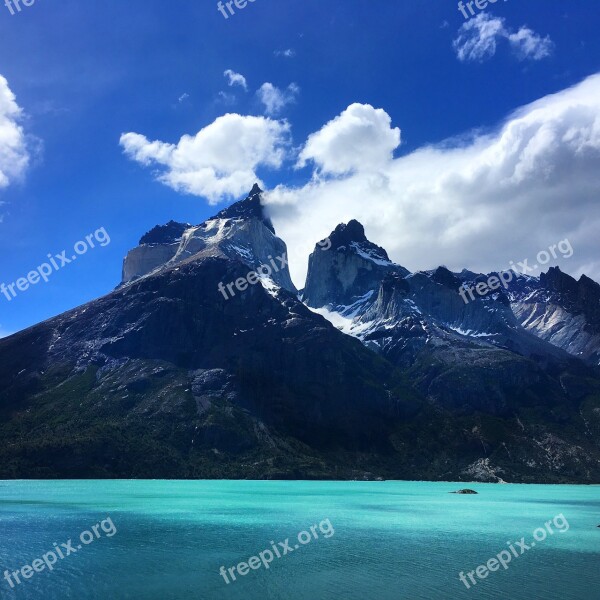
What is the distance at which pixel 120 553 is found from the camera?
6184 centimetres

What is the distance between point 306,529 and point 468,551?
25.5 metres

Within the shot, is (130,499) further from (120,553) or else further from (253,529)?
(120,553)

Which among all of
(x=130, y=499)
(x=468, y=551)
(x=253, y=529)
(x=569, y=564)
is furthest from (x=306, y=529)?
(x=130, y=499)
